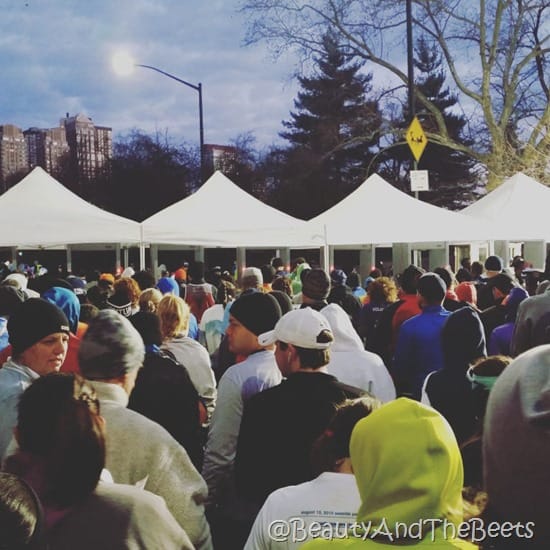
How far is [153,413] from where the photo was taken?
12.4 ft

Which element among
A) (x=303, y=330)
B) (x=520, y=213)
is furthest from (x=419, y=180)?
(x=303, y=330)

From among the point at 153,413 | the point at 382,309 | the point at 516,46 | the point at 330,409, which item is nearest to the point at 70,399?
the point at 330,409

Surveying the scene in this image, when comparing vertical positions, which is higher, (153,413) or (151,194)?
(151,194)

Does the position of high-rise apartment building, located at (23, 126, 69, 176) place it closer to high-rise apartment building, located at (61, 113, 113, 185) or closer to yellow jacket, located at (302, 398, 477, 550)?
high-rise apartment building, located at (61, 113, 113, 185)

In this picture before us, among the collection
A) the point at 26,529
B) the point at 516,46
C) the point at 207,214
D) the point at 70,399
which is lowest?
the point at 26,529

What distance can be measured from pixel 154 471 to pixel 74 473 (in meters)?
0.70

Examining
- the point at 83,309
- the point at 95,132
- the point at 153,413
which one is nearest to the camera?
the point at 153,413

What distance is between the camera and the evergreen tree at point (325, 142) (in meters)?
41.4

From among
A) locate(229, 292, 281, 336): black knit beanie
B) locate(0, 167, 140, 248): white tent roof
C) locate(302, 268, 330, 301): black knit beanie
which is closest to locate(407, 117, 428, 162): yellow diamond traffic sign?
locate(0, 167, 140, 248): white tent roof

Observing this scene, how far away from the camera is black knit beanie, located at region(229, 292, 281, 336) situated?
3867mm

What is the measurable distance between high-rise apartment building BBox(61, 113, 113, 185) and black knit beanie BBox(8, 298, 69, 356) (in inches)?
A: 1699

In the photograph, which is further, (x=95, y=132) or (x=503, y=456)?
(x=95, y=132)

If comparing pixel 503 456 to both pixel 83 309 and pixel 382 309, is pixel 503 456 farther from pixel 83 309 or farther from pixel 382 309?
pixel 382 309

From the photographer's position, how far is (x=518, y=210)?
15.1 m
